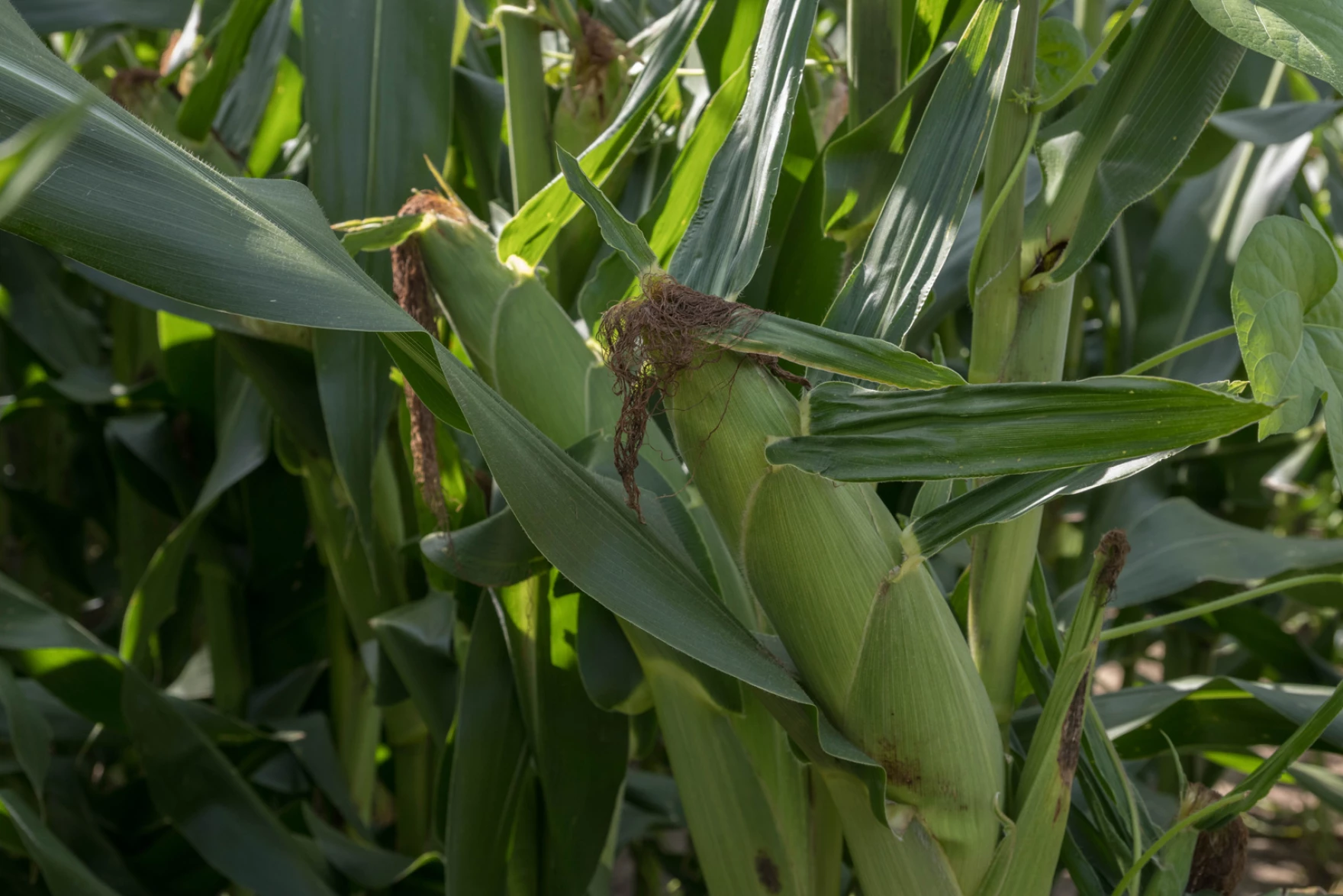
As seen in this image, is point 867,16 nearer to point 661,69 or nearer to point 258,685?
point 661,69

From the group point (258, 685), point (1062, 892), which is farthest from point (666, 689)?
point (1062, 892)

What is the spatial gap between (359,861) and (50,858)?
9.0 inches

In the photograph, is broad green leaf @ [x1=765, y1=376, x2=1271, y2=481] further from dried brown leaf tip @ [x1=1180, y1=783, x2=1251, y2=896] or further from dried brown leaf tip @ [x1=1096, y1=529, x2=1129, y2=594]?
dried brown leaf tip @ [x1=1180, y1=783, x2=1251, y2=896]

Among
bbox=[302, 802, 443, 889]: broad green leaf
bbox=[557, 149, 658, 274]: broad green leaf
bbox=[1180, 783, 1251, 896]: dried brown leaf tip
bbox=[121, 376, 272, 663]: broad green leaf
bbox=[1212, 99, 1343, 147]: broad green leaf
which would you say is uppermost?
bbox=[1212, 99, 1343, 147]: broad green leaf

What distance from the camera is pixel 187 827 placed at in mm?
742

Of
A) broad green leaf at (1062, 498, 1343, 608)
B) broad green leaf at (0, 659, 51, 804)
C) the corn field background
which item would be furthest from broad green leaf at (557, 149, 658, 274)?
broad green leaf at (0, 659, 51, 804)

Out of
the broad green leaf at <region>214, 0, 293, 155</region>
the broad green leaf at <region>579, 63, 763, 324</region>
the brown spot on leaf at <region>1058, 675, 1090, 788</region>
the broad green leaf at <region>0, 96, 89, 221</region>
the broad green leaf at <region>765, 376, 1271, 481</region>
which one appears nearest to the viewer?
the broad green leaf at <region>0, 96, 89, 221</region>

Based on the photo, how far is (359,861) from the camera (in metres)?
0.79

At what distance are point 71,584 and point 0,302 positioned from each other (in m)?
0.32

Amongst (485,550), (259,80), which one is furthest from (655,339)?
(259,80)

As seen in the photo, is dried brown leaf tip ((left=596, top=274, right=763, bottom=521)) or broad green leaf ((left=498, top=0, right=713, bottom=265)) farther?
broad green leaf ((left=498, top=0, right=713, bottom=265))

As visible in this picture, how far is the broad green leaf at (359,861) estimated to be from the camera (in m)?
0.77

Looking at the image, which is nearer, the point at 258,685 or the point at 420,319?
the point at 420,319

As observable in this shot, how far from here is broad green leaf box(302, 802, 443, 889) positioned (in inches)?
30.4
